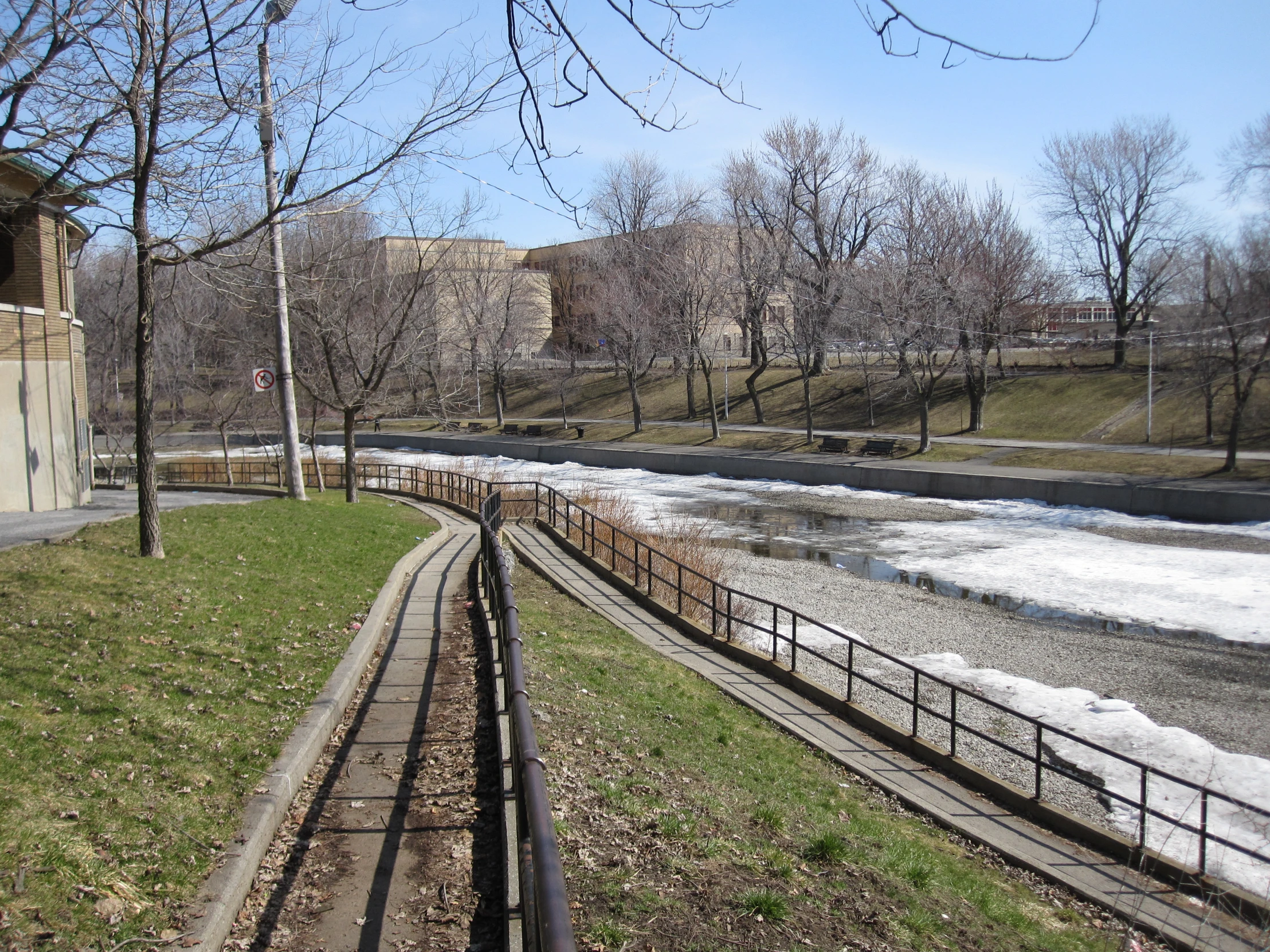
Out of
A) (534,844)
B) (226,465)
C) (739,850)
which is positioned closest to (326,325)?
(226,465)

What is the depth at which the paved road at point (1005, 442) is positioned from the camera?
112 ft

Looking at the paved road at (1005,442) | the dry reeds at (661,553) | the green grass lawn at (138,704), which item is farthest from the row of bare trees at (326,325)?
the paved road at (1005,442)

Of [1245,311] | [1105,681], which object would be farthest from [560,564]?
[1245,311]

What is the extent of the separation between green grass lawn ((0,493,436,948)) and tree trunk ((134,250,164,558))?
262mm

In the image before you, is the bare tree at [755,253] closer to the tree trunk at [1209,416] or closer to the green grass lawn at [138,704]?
the tree trunk at [1209,416]

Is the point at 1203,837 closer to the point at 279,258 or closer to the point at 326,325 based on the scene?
the point at 279,258

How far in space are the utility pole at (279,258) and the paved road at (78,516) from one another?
5.39 feet

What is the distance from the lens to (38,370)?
64.2 feet

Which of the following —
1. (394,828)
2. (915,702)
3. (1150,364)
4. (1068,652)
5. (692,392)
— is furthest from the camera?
(692,392)

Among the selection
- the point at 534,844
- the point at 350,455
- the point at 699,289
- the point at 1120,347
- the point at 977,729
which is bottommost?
the point at 977,729

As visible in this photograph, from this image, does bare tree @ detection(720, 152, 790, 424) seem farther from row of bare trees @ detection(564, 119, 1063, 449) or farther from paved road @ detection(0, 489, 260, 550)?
paved road @ detection(0, 489, 260, 550)

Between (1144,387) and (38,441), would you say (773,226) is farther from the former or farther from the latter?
(38,441)

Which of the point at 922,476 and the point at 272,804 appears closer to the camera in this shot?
the point at 272,804

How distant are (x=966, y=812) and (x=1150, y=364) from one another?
3334cm
